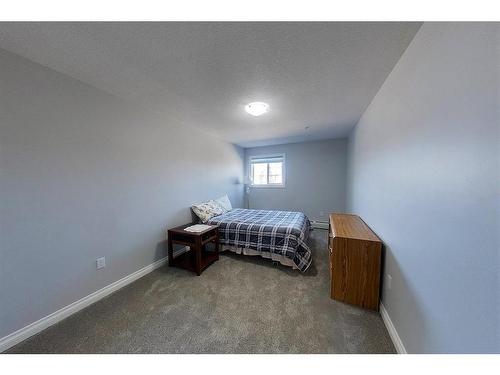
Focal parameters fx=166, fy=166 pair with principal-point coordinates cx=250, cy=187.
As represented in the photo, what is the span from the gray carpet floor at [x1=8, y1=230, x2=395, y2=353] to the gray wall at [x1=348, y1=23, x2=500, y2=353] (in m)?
0.44

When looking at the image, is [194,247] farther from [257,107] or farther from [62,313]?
[257,107]

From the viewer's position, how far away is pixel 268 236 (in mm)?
2479

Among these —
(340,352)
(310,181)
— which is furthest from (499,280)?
(310,181)

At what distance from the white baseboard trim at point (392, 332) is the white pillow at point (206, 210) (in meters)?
2.47

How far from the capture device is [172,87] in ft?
5.67

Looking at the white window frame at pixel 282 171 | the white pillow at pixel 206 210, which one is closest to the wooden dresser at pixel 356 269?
the white pillow at pixel 206 210

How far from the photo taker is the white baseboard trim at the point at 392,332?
1144mm

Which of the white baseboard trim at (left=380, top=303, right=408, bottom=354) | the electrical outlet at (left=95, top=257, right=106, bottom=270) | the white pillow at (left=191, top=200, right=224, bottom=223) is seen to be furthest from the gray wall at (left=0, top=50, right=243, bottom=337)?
the white baseboard trim at (left=380, top=303, right=408, bottom=354)

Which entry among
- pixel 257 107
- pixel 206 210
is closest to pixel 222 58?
pixel 257 107

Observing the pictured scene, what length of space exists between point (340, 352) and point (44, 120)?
9.70ft

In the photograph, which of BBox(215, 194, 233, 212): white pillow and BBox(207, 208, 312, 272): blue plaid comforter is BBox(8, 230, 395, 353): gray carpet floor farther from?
BBox(215, 194, 233, 212): white pillow

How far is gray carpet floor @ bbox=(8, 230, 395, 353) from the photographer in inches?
48.3
